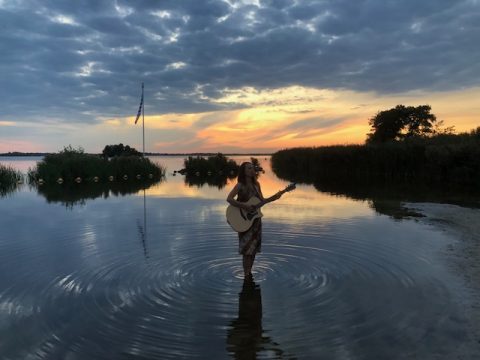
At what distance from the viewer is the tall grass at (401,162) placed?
95.0 feet

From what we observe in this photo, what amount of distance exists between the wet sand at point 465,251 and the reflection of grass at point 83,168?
22956 mm

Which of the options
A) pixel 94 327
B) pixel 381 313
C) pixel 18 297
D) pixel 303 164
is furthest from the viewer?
pixel 303 164

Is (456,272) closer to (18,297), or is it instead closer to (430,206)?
(18,297)

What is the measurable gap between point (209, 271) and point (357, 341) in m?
3.45

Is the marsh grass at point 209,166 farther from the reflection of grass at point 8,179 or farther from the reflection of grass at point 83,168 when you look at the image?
the reflection of grass at point 8,179

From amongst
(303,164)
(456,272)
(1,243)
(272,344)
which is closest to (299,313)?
(272,344)

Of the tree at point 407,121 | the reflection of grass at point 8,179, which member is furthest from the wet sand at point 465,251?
the tree at point 407,121

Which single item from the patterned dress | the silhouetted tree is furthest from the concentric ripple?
the silhouetted tree

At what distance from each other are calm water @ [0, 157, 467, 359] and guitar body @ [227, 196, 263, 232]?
93 cm

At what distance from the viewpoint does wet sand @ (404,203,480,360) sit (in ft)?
17.0

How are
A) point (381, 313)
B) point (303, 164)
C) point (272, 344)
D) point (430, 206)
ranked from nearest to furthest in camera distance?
point (272, 344) → point (381, 313) → point (430, 206) → point (303, 164)

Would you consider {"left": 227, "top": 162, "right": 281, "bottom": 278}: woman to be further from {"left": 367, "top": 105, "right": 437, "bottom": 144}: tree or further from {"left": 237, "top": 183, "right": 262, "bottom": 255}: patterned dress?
{"left": 367, "top": 105, "right": 437, "bottom": 144}: tree

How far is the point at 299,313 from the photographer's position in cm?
589

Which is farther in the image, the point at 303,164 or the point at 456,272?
the point at 303,164
